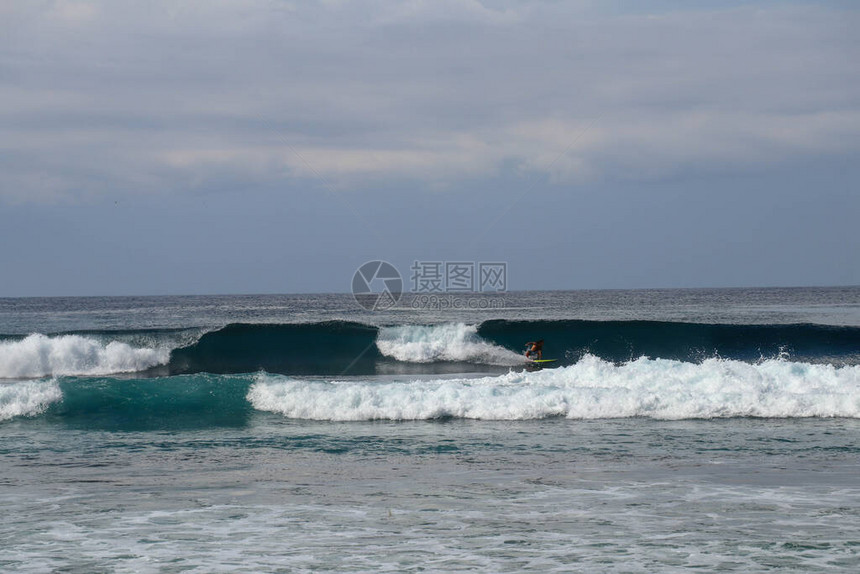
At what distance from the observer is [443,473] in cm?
1005

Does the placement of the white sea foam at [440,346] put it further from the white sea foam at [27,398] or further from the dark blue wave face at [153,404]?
the white sea foam at [27,398]

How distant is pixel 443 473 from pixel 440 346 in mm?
21095

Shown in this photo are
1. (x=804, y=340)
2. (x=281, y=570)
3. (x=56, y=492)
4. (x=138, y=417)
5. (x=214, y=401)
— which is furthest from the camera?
(x=804, y=340)

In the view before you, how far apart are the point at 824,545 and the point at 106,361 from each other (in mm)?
26736

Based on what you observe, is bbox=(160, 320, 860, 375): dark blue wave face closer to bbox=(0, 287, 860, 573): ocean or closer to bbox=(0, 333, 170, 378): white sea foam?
bbox=(0, 333, 170, 378): white sea foam

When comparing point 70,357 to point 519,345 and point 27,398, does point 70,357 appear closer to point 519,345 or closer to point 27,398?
point 27,398

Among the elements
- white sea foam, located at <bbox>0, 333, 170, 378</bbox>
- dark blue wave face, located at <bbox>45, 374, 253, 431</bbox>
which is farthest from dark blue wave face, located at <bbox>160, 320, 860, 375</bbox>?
dark blue wave face, located at <bbox>45, 374, 253, 431</bbox>

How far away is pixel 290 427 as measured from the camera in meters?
14.3

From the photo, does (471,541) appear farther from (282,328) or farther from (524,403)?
(282,328)

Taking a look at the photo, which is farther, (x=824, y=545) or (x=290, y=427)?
Answer: (x=290, y=427)

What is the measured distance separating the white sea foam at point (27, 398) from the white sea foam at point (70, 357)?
40.3ft

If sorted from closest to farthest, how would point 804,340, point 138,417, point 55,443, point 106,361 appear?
point 55,443 → point 138,417 → point 106,361 → point 804,340

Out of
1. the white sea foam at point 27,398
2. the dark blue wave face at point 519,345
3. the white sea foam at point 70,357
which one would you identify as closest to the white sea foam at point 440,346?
the dark blue wave face at point 519,345

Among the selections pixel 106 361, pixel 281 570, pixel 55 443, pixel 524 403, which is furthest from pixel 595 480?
pixel 106 361
